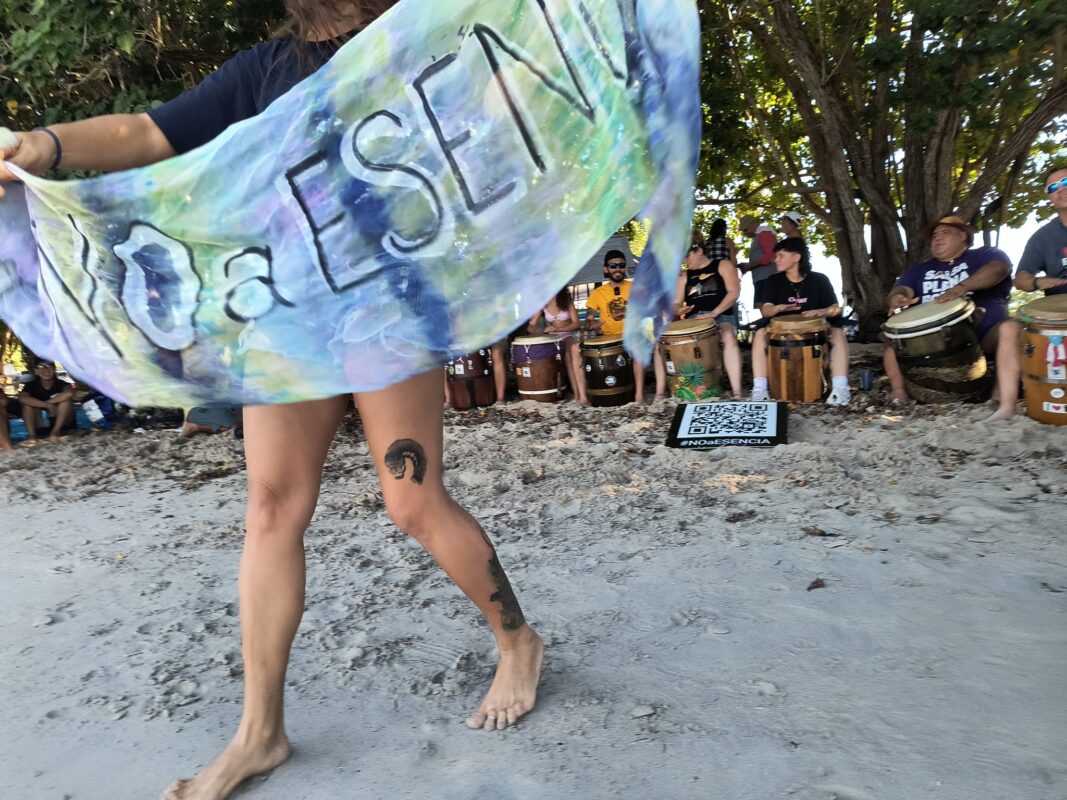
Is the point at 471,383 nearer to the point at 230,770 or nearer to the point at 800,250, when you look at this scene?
the point at 800,250

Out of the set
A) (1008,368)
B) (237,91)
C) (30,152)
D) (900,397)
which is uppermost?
(237,91)

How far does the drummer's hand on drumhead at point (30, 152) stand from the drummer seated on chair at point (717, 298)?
18.9 feet

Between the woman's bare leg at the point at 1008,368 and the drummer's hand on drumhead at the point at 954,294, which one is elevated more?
the drummer's hand on drumhead at the point at 954,294

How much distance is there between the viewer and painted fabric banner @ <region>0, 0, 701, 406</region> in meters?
1.77

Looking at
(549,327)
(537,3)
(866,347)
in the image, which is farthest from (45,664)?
(866,347)

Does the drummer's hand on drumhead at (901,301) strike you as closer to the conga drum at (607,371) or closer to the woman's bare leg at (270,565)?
Result: the conga drum at (607,371)

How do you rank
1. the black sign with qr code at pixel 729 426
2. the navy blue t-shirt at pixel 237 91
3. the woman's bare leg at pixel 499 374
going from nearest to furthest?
the navy blue t-shirt at pixel 237 91
the black sign with qr code at pixel 729 426
the woman's bare leg at pixel 499 374

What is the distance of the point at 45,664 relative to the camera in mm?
2729

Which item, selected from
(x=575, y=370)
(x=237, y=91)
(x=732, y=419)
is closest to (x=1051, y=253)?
(x=732, y=419)

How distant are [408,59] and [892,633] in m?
1.98

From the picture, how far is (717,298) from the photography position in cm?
760

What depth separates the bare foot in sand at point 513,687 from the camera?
2135 mm

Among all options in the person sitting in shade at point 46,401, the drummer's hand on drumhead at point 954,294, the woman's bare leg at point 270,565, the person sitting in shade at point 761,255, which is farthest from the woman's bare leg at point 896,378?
the person sitting in shade at point 46,401

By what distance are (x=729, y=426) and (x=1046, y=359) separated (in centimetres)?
181
